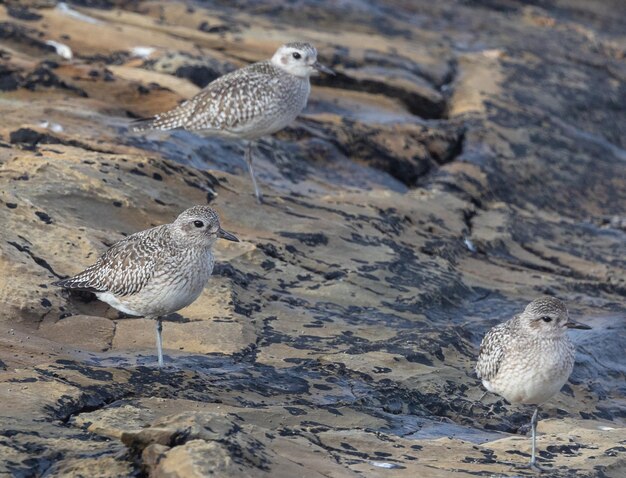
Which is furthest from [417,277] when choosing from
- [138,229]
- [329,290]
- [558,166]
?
[558,166]

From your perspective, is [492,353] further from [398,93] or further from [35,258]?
[398,93]

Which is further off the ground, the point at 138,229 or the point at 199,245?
the point at 199,245

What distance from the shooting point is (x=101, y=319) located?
10914 millimetres

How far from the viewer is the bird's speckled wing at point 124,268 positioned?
10.2 meters

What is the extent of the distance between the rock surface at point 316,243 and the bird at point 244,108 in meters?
0.48

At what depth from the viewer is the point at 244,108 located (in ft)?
48.4

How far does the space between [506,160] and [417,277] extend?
6.68 metres

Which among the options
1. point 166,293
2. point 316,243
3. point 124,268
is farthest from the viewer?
point 316,243

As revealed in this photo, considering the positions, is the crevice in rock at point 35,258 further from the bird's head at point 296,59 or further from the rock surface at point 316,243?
the bird's head at point 296,59

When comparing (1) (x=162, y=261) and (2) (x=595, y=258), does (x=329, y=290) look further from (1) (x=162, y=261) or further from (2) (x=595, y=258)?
(2) (x=595, y=258)

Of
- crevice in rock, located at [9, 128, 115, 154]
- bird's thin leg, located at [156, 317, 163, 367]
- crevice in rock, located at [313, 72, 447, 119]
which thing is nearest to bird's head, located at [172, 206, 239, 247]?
bird's thin leg, located at [156, 317, 163, 367]

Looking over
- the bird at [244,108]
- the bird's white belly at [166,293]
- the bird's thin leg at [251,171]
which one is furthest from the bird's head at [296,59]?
the bird's white belly at [166,293]

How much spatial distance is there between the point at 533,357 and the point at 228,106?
6503 millimetres

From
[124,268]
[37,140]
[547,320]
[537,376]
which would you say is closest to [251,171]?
[37,140]
